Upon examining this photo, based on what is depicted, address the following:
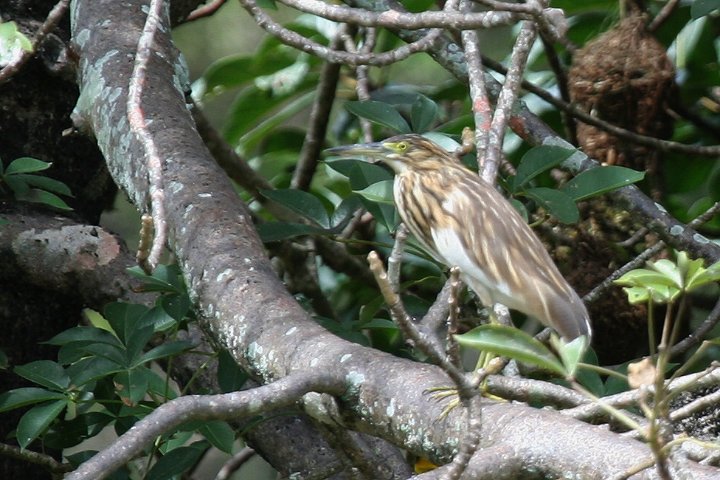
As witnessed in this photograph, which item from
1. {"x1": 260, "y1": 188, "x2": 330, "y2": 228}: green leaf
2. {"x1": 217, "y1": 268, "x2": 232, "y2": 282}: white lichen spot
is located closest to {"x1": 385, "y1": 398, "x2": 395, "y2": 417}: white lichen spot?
{"x1": 217, "y1": 268, "x2": 232, "y2": 282}: white lichen spot

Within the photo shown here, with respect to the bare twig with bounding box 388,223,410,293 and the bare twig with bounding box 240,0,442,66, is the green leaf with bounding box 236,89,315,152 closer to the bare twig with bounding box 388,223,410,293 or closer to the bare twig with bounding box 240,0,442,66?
the bare twig with bounding box 240,0,442,66

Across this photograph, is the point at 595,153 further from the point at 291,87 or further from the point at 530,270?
the point at 291,87

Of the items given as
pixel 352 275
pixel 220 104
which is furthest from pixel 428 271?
pixel 220 104

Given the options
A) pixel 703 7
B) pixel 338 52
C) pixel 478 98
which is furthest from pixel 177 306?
pixel 703 7

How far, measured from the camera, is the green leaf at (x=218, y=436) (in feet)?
7.37

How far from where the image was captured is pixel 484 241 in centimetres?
249

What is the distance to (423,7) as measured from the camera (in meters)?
3.49

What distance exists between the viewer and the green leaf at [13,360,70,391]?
7.49ft

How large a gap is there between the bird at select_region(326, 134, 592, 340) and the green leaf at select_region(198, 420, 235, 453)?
604 millimetres

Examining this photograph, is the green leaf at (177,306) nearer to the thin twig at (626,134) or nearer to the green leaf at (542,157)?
the green leaf at (542,157)

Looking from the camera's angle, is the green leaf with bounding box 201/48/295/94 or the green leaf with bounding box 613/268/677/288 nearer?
the green leaf with bounding box 613/268/677/288

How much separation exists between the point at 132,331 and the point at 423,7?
5.32ft

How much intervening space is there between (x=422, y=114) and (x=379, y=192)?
1.55ft

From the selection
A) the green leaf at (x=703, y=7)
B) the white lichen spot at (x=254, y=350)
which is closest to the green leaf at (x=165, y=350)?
the white lichen spot at (x=254, y=350)
